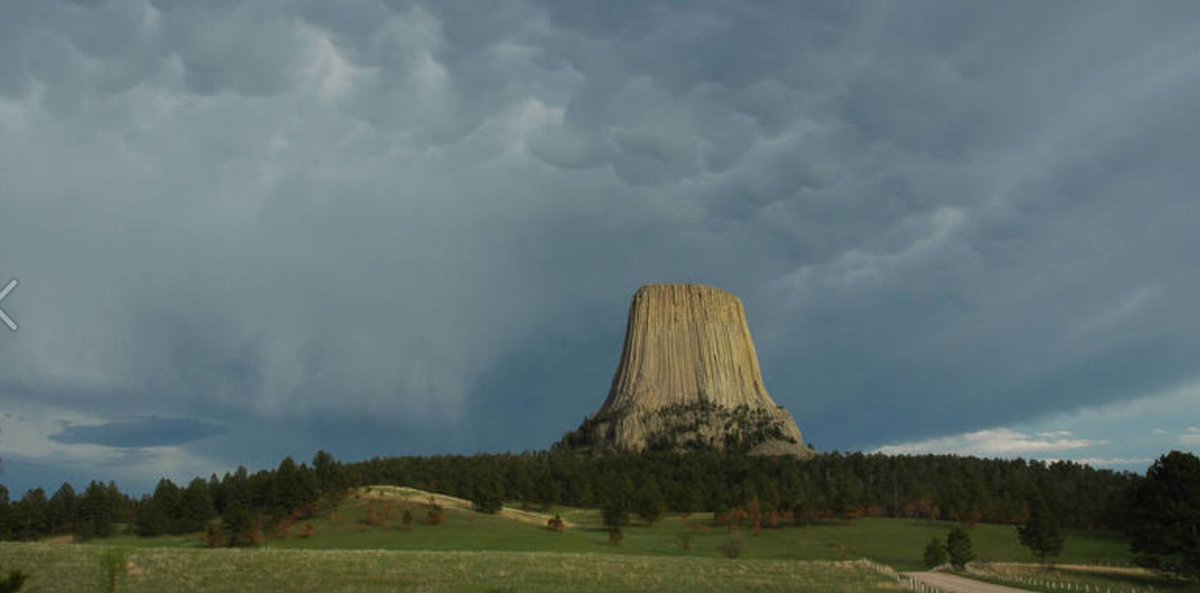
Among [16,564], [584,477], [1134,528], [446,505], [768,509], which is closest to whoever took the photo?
[16,564]

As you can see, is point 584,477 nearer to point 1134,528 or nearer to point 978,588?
point 1134,528

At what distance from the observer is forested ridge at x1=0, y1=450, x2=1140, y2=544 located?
11181 cm

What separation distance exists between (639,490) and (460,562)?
74102mm

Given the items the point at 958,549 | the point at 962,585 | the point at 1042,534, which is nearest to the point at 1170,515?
the point at 1042,534

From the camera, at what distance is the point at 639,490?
129125 mm

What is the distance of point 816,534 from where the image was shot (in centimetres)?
11256

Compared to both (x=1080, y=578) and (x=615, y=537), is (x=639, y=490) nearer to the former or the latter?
(x=615, y=537)

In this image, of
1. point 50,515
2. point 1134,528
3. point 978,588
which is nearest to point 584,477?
point 50,515

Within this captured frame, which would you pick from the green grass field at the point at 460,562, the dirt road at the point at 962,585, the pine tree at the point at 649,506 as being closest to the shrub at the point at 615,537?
the green grass field at the point at 460,562

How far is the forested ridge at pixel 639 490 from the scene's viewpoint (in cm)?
11181

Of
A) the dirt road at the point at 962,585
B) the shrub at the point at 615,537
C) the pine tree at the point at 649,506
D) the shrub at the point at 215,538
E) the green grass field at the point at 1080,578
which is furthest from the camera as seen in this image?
the pine tree at the point at 649,506

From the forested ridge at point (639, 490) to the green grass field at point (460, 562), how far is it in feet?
28.4

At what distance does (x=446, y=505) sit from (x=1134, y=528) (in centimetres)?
7608

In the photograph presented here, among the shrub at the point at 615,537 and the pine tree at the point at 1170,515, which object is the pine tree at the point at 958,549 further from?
the shrub at the point at 615,537
